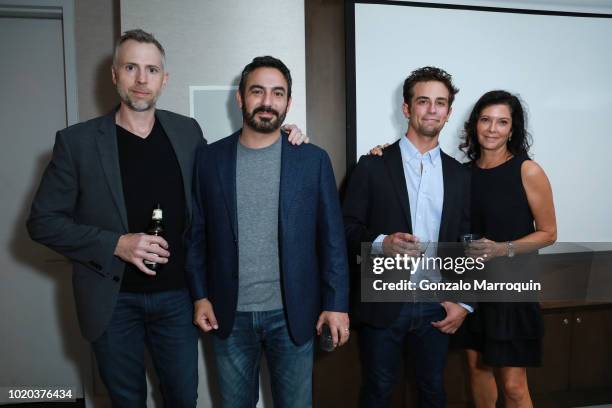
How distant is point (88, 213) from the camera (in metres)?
1.67

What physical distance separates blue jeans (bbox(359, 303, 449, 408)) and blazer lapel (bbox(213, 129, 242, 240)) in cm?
82

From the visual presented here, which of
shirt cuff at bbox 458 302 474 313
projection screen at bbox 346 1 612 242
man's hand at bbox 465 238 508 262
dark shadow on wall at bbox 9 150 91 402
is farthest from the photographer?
dark shadow on wall at bbox 9 150 91 402

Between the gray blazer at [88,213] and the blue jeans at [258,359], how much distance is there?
503 mm

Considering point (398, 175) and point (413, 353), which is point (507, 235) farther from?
point (413, 353)

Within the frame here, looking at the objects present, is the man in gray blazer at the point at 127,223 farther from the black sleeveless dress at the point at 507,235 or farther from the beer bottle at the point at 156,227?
the black sleeveless dress at the point at 507,235

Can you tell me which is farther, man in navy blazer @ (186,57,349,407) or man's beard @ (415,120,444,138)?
man's beard @ (415,120,444,138)

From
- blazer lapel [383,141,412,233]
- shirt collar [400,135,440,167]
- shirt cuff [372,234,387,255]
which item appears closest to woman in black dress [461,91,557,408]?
shirt collar [400,135,440,167]

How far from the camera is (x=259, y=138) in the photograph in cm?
165

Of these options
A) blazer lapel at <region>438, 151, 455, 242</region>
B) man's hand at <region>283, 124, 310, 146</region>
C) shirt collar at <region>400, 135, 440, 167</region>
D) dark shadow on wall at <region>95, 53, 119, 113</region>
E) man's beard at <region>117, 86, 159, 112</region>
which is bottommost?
blazer lapel at <region>438, 151, 455, 242</region>

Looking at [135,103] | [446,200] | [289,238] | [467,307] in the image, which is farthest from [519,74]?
[135,103]

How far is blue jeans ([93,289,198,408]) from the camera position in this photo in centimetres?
169

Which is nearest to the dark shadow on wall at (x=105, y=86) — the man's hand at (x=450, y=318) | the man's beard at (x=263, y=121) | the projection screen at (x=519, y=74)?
the man's beard at (x=263, y=121)

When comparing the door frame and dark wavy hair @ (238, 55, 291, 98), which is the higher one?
the door frame

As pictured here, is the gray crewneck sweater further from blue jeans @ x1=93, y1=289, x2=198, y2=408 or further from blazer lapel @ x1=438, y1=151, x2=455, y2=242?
blazer lapel @ x1=438, y1=151, x2=455, y2=242
